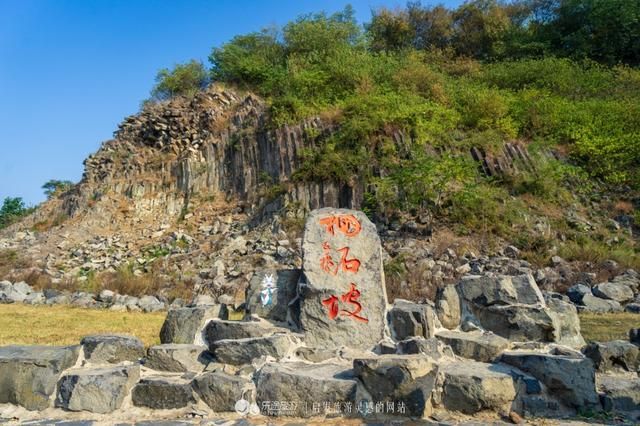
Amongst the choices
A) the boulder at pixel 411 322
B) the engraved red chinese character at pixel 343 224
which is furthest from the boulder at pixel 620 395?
the engraved red chinese character at pixel 343 224

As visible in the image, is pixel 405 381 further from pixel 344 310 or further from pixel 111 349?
pixel 111 349

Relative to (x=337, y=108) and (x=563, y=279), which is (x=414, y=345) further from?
(x=337, y=108)

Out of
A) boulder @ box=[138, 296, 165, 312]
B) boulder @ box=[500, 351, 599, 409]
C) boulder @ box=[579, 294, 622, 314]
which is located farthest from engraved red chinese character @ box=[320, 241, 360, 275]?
boulder @ box=[138, 296, 165, 312]

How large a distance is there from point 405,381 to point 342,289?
119 centimetres

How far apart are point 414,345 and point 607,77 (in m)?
17.2

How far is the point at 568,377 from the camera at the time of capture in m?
3.74

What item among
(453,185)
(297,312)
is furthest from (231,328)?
(453,185)

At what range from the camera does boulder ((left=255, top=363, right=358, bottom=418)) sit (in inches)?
146

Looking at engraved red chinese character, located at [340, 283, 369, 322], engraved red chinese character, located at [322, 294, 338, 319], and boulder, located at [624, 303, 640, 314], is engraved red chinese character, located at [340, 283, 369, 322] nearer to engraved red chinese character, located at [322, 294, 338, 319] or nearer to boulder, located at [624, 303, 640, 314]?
engraved red chinese character, located at [322, 294, 338, 319]

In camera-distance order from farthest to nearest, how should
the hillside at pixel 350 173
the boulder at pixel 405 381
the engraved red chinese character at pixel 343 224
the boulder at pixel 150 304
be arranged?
the hillside at pixel 350 173
the boulder at pixel 150 304
the engraved red chinese character at pixel 343 224
the boulder at pixel 405 381

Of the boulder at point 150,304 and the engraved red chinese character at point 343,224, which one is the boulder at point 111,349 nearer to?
the engraved red chinese character at point 343,224

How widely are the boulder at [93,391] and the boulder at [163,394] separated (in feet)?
0.40

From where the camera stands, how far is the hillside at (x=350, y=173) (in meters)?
11.1

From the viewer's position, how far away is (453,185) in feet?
39.2
